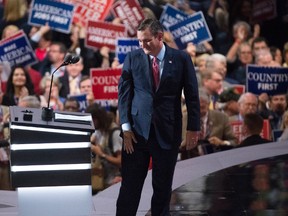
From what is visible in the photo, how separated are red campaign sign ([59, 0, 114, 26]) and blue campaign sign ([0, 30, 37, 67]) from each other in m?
0.83

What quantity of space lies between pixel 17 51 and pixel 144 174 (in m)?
5.85

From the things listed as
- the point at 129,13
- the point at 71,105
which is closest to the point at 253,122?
the point at 71,105

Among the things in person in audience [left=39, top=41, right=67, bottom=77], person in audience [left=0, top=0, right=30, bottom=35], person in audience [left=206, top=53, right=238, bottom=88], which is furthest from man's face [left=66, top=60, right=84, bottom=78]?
person in audience [left=206, top=53, right=238, bottom=88]

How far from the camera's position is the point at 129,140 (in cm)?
693

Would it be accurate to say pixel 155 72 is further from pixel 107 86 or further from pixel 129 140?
pixel 107 86

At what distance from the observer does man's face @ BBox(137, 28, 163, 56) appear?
22.6 ft

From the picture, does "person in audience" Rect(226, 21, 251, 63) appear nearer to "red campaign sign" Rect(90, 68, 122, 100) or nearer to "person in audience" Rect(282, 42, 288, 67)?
"person in audience" Rect(282, 42, 288, 67)

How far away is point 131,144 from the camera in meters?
6.95

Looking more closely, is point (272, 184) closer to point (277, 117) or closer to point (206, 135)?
point (206, 135)

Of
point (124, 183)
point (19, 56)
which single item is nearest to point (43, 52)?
point (19, 56)

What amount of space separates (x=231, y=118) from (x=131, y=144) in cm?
573

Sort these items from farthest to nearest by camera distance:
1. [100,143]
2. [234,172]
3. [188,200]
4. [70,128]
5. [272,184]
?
[100,143], [234,172], [272,184], [188,200], [70,128]

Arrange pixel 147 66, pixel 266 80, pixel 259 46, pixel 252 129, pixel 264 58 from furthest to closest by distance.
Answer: pixel 259 46 → pixel 264 58 → pixel 266 80 → pixel 252 129 → pixel 147 66

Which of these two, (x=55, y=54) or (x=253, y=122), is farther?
(x=55, y=54)
